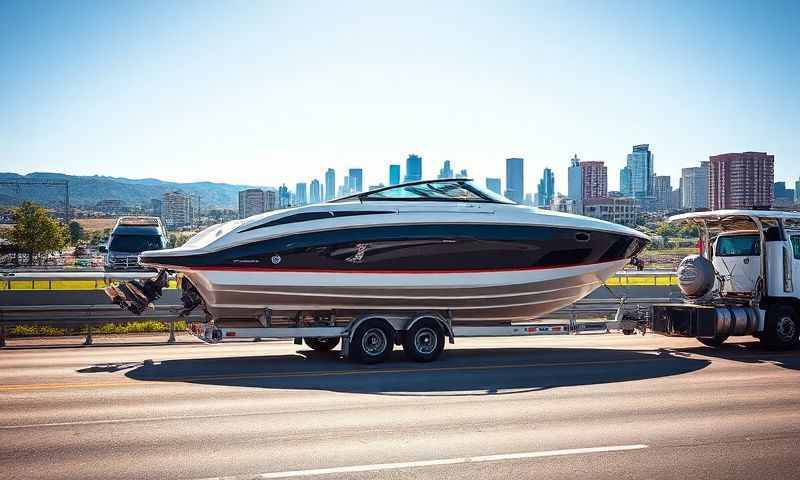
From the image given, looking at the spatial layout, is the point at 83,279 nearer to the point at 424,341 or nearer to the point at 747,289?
the point at 424,341

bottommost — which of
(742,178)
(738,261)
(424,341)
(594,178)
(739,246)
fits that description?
(424,341)

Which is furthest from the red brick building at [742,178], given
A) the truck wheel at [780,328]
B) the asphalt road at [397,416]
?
the asphalt road at [397,416]

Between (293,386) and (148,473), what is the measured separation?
16.8 ft

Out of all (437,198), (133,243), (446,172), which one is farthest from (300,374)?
(446,172)

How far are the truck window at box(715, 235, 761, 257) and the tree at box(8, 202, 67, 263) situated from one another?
78.1m

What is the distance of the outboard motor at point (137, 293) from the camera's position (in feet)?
50.4

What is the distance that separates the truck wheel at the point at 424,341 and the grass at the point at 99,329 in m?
8.30

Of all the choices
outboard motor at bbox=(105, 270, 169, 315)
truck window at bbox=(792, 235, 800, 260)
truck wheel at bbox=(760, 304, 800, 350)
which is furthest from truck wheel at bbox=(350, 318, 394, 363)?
truck window at bbox=(792, 235, 800, 260)

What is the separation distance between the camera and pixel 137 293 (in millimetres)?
15453

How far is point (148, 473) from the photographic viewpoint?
744cm

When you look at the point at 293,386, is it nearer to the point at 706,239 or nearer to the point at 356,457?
the point at 356,457

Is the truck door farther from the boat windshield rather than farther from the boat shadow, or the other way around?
the boat windshield

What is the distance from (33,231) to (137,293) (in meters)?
75.7

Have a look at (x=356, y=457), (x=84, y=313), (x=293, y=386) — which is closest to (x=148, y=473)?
(x=356, y=457)
